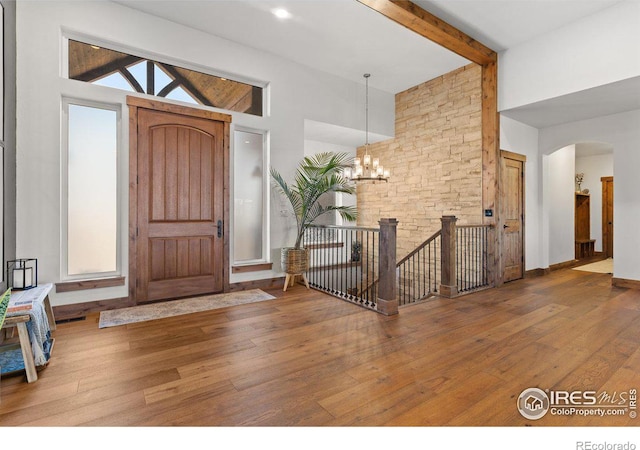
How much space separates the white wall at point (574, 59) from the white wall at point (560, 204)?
198 cm

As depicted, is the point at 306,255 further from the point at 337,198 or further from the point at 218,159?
the point at 337,198

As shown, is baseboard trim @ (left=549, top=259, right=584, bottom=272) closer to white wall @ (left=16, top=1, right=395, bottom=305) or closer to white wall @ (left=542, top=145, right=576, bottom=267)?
white wall @ (left=542, top=145, right=576, bottom=267)

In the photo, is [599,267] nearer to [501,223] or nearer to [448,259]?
[501,223]

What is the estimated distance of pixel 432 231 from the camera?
5.71m

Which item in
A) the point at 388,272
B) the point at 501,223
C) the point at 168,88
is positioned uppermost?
the point at 168,88

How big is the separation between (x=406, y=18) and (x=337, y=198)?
418cm

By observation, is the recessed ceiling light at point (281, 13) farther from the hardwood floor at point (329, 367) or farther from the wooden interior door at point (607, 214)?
the wooden interior door at point (607, 214)

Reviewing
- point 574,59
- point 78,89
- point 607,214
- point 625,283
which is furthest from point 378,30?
point 607,214

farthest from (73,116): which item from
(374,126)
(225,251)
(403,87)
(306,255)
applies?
(403,87)

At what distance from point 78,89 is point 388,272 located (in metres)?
3.96

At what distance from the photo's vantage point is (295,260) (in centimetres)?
444

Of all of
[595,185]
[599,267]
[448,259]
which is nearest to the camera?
[448,259]

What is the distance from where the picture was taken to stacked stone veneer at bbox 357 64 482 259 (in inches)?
201

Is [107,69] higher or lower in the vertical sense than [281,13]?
→ lower
